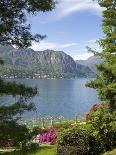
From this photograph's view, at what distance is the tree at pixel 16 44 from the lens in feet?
36.6

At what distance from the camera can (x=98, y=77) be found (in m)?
38.1

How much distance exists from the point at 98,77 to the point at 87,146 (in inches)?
595

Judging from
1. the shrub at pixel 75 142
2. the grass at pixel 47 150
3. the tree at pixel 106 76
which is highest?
the tree at pixel 106 76

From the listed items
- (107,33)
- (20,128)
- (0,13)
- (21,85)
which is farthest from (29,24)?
(107,33)

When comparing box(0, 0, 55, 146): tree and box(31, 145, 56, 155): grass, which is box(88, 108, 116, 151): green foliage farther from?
box(0, 0, 55, 146): tree

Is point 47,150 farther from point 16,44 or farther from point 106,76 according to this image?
point 16,44

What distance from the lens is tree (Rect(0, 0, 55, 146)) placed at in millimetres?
11164

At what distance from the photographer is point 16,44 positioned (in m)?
11.9

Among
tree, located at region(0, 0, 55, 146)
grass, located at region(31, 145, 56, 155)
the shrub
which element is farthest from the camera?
grass, located at region(31, 145, 56, 155)

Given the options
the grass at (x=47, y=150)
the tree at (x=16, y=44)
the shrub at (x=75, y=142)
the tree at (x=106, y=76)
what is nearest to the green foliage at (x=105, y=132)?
the shrub at (x=75, y=142)

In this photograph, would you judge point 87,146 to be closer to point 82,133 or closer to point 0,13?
point 82,133

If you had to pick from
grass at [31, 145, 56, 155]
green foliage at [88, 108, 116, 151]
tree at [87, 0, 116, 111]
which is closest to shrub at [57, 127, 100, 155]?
green foliage at [88, 108, 116, 151]

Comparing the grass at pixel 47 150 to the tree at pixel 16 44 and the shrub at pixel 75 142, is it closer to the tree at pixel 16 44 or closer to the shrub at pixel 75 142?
the shrub at pixel 75 142

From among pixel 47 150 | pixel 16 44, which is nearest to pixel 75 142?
pixel 47 150
